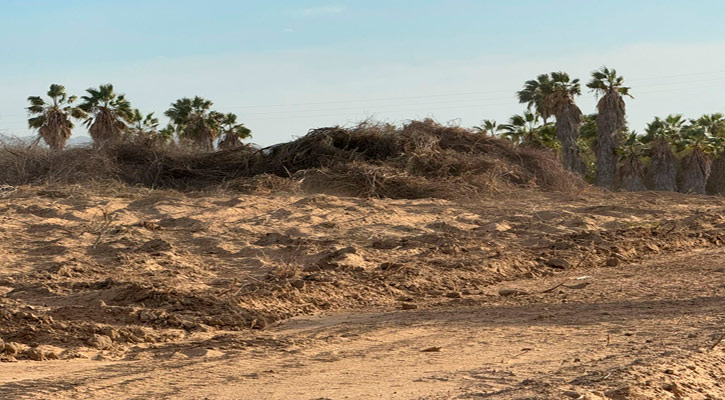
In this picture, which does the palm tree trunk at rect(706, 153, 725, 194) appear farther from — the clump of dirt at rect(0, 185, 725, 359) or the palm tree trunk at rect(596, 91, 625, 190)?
the clump of dirt at rect(0, 185, 725, 359)

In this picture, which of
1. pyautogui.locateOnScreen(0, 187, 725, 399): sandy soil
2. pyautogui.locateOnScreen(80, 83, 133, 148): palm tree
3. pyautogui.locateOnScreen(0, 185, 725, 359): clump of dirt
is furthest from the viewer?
pyautogui.locateOnScreen(80, 83, 133, 148): palm tree

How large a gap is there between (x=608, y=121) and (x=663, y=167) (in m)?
2.96

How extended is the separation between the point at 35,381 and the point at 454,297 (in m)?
4.69

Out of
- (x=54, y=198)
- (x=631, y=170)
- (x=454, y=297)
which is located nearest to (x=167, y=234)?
(x=54, y=198)

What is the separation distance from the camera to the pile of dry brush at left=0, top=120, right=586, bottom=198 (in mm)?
17500

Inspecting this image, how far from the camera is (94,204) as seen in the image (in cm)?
1313

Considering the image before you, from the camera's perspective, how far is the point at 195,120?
36375 mm

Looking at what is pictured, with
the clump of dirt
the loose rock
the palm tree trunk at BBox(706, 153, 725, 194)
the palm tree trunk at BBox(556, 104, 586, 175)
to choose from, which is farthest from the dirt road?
the palm tree trunk at BBox(706, 153, 725, 194)

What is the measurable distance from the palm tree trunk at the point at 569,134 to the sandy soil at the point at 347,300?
67.3 ft

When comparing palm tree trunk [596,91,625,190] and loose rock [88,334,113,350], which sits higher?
palm tree trunk [596,91,625,190]

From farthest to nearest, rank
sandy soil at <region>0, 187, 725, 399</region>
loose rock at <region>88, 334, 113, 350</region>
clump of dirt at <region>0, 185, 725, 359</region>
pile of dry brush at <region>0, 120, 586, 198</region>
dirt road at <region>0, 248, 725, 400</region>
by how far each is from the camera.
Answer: pile of dry brush at <region>0, 120, 586, 198</region> < clump of dirt at <region>0, 185, 725, 359</region> < loose rock at <region>88, 334, 113, 350</region> < sandy soil at <region>0, 187, 725, 399</region> < dirt road at <region>0, 248, 725, 400</region>

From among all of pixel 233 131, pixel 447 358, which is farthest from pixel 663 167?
pixel 447 358

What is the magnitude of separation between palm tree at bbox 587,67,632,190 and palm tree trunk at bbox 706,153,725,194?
3.98 meters

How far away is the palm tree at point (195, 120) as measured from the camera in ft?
119
